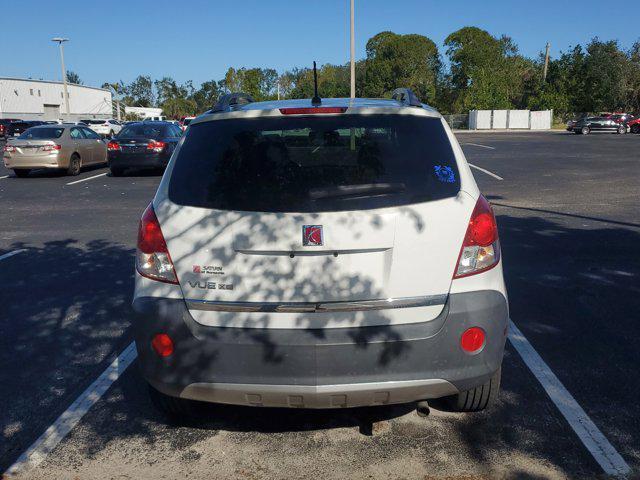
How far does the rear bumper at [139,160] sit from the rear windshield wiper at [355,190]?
1509 cm

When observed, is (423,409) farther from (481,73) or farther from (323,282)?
(481,73)

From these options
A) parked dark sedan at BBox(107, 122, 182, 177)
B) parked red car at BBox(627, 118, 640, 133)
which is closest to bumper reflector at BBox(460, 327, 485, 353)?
parked dark sedan at BBox(107, 122, 182, 177)

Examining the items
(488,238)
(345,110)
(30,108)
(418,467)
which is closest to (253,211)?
(345,110)

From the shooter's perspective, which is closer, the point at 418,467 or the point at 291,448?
the point at 418,467

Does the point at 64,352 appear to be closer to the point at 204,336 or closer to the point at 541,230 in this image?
the point at 204,336

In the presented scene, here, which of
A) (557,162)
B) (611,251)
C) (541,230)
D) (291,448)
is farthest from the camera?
(557,162)

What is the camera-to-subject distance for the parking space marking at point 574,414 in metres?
3.06

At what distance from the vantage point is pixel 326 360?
9.38 feet

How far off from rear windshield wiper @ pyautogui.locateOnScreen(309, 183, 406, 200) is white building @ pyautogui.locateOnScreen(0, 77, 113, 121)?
2990 inches

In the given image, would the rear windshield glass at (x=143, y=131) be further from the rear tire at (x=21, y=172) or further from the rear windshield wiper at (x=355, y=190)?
the rear windshield wiper at (x=355, y=190)

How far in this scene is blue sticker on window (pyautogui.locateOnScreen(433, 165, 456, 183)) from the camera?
3104 millimetres

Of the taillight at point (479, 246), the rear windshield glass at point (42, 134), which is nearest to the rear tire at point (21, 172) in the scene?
the rear windshield glass at point (42, 134)

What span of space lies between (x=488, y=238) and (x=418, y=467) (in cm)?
120

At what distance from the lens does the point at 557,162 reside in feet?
67.1
